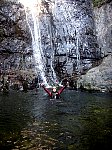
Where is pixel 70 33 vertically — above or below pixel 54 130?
above

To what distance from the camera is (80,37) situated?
4397 centimetres

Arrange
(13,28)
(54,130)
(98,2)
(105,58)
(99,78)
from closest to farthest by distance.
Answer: (54,130) < (99,78) < (13,28) < (105,58) < (98,2)

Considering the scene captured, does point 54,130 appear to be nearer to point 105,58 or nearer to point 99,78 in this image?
point 99,78

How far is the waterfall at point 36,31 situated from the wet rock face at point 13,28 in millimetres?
919

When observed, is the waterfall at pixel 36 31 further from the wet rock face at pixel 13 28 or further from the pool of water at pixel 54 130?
the pool of water at pixel 54 130

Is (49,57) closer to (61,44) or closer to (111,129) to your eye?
(61,44)

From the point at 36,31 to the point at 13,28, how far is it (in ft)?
11.3

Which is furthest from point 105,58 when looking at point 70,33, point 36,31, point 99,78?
point 36,31

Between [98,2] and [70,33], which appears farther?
[98,2]

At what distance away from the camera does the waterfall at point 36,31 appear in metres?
41.4

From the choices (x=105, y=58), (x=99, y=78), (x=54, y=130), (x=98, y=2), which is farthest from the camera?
(x=98, y=2)

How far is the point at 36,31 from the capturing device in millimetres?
42844

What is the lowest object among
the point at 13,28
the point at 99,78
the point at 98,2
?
the point at 99,78

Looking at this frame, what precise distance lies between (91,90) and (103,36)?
9718mm
